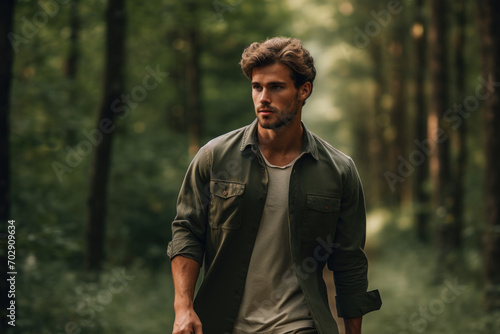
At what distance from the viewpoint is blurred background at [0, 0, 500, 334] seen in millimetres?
9078

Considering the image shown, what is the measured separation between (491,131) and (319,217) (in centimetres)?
649

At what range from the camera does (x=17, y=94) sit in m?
12.0

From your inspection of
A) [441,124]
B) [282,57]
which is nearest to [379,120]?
[441,124]

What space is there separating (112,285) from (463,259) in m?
8.14

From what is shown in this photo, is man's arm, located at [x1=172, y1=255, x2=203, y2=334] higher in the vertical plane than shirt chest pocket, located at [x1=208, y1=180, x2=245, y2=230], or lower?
lower

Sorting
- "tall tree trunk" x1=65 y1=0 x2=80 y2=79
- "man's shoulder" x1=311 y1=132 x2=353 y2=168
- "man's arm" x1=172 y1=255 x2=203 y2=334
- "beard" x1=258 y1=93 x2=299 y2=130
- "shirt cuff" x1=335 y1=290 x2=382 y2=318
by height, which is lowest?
"shirt cuff" x1=335 y1=290 x2=382 y2=318

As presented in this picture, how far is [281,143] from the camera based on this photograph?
148 inches

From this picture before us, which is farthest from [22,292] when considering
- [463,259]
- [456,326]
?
[463,259]

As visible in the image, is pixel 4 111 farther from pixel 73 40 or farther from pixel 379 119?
pixel 379 119

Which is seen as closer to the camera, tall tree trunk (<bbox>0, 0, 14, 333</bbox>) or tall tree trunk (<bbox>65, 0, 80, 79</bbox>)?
tall tree trunk (<bbox>0, 0, 14, 333</bbox>)

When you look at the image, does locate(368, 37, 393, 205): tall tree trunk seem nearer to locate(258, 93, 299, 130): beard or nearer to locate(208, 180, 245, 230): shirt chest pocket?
locate(258, 93, 299, 130): beard

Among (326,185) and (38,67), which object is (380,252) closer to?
(38,67)

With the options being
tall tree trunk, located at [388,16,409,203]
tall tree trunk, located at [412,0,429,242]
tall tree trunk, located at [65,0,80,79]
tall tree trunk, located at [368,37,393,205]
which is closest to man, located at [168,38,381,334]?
tall tree trunk, located at [65,0,80,79]

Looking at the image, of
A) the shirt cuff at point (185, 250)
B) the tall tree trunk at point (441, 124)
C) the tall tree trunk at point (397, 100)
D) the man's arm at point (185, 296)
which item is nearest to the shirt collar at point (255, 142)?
the shirt cuff at point (185, 250)
